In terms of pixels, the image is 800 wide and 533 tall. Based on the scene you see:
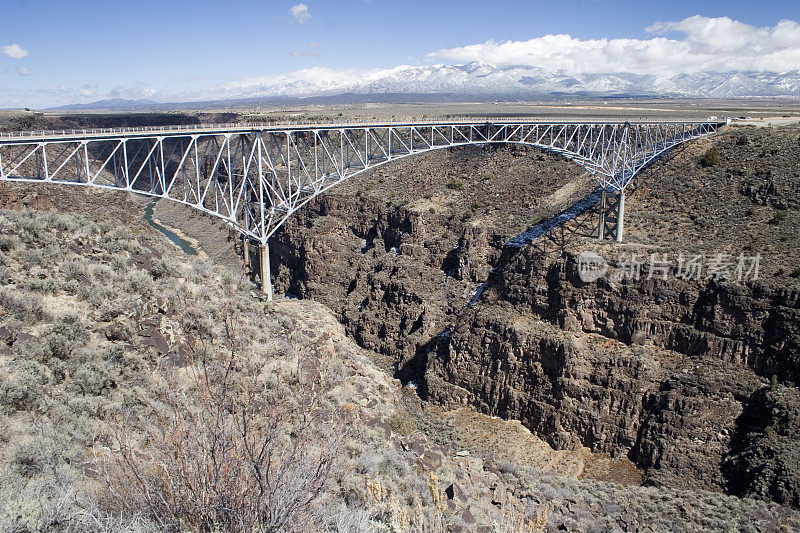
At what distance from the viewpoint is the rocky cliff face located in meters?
25.0

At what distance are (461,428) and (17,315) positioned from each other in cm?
2072

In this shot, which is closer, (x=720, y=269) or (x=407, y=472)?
(x=407, y=472)

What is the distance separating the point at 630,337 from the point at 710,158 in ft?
57.7

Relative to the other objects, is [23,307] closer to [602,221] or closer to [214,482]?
Answer: [214,482]

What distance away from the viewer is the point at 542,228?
3694 cm

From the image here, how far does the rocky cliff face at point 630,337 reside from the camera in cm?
2495

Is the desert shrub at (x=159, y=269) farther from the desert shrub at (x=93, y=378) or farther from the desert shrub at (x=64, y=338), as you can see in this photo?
the desert shrub at (x=93, y=378)

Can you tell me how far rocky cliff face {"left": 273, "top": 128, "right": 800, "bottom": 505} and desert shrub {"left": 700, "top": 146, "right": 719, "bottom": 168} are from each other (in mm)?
615

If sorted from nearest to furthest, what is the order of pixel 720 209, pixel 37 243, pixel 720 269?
pixel 37 243
pixel 720 269
pixel 720 209

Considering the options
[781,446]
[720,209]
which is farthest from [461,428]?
[720,209]

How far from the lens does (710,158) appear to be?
38719mm

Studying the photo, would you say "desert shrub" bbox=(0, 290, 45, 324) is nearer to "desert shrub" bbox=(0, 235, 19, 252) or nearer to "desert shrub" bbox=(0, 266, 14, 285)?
"desert shrub" bbox=(0, 266, 14, 285)

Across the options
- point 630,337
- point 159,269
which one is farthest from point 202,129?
point 630,337

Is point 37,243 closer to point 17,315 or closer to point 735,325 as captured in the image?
point 17,315
